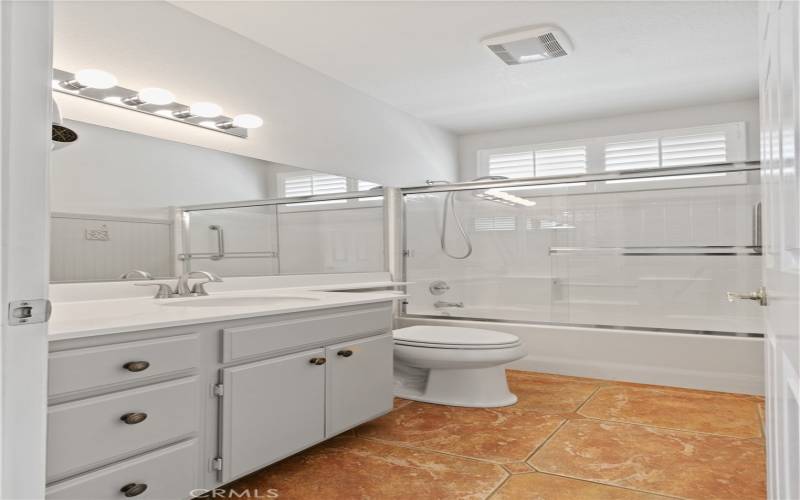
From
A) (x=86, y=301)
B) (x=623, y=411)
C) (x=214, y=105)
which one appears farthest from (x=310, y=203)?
(x=623, y=411)

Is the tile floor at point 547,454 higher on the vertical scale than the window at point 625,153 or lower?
lower

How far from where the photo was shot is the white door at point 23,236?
2.59ft

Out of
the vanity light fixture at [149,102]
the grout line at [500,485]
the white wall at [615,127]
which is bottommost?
the grout line at [500,485]

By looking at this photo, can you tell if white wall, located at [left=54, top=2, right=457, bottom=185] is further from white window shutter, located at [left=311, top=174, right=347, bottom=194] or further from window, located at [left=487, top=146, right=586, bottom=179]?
window, located at [left=487, top=146, right=586, bottom=179]

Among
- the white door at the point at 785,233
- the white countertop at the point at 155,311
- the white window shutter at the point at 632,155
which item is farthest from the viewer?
the white window shutter at the point at 632,155

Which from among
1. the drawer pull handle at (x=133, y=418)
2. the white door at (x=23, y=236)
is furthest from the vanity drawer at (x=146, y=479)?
the white door at (x=23, y=236)

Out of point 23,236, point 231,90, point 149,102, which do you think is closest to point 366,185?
point 231,90

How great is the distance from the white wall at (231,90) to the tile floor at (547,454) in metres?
1.60

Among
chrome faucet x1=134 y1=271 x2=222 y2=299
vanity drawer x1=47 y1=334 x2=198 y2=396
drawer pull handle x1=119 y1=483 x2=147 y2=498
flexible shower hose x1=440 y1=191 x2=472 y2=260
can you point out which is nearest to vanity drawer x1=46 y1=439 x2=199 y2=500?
drawer pull handle x1=119 y1=483 x2=147 y2=498

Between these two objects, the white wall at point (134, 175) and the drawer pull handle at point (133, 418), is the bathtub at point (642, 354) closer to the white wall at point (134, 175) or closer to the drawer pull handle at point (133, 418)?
the white wall at point (134, 175)

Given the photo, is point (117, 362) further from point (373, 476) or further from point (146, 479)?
point (373, 476)

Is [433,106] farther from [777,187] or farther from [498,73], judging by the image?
[777,187]

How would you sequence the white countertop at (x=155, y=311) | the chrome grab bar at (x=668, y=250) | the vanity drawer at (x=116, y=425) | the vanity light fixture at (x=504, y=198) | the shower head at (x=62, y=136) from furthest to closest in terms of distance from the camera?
1. the vanity light fixture at (x=504, y=198)
2. the chrome grab bar at (x=668, y=250)
3. the shower head at (x=62, y=136)
4. the white countertop at (x=155, y=311)
5. the vanity drawer at (x=116, y=425)

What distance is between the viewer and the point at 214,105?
278cm
